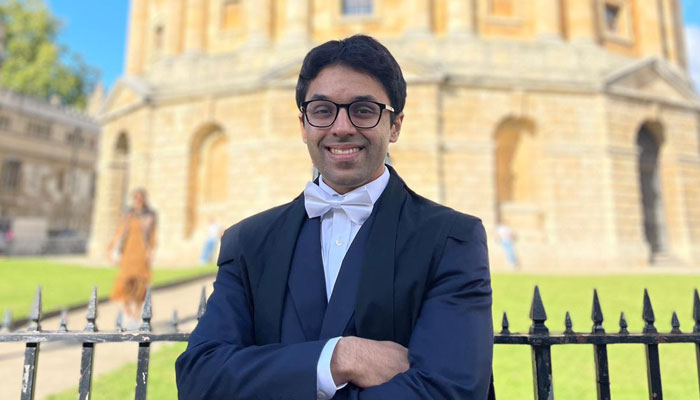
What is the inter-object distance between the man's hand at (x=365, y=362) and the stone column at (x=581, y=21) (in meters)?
20.0

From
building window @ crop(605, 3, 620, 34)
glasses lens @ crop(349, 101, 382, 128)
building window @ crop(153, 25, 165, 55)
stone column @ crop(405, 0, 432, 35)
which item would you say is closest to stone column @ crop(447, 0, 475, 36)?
stone column @ crop(405, 0, 432, 35)

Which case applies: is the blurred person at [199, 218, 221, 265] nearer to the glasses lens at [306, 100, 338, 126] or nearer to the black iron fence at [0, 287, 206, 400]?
the black iron fence at [0, 287, 206, 400]

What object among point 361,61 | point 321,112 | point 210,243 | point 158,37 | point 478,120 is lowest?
point 321,112

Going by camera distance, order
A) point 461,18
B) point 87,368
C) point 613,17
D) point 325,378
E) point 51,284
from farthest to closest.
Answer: point 613,17, point 461,18, point 51,284, point 87,368, point 325,378

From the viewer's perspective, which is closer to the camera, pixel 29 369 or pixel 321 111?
pixel 321 111

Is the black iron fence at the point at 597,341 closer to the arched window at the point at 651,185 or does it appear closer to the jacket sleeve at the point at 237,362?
the jacket sleeve at the point at 237,362

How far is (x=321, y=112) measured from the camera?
174 cm

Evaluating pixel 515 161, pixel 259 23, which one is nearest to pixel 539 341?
pixel 515 161

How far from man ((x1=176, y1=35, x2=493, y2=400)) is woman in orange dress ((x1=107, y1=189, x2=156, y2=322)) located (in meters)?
6.17

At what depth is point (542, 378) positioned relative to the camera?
2.10 meters

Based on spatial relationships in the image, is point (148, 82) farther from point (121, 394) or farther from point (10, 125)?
point (10, 125)

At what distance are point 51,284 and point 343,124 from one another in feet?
40.7

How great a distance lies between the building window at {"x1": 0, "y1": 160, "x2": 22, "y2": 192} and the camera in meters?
33.9

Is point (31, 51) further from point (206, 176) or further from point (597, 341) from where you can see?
point (597, 341)
